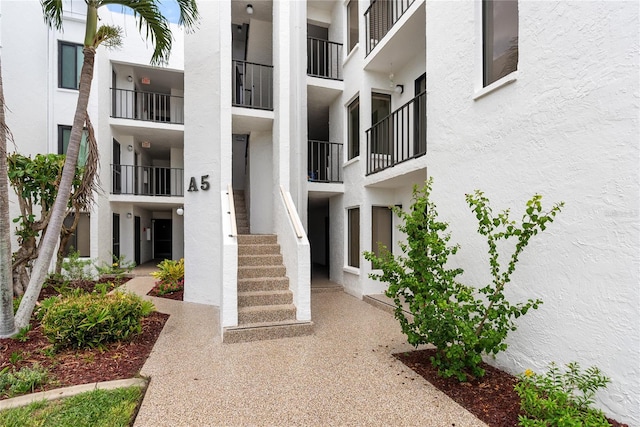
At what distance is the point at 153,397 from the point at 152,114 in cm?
1339

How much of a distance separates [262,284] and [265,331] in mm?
966

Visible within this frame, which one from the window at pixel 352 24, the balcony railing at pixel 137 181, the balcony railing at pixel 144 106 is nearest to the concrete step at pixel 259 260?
the window at pixel 352 24

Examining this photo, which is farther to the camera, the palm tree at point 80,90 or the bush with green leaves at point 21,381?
the palm tree at point 80,90

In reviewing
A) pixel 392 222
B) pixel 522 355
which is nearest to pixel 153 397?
pixel 522 355

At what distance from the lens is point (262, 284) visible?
5672mm

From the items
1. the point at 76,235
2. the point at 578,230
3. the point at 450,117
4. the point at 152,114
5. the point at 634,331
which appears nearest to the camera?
the point at 634,331

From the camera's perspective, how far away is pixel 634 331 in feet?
8.51

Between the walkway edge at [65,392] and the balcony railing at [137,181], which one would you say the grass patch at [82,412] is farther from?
the balcony railing at [137,181]

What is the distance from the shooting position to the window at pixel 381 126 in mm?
7159

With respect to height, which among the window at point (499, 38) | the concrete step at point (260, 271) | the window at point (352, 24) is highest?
the window at point (352, 24)

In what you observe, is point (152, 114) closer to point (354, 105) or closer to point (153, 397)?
point (354, 105)

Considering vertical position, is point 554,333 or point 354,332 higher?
point 554,333

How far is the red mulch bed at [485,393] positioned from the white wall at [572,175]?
9.8 inches

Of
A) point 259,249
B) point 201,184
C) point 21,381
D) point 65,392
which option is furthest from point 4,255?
point 259,249
